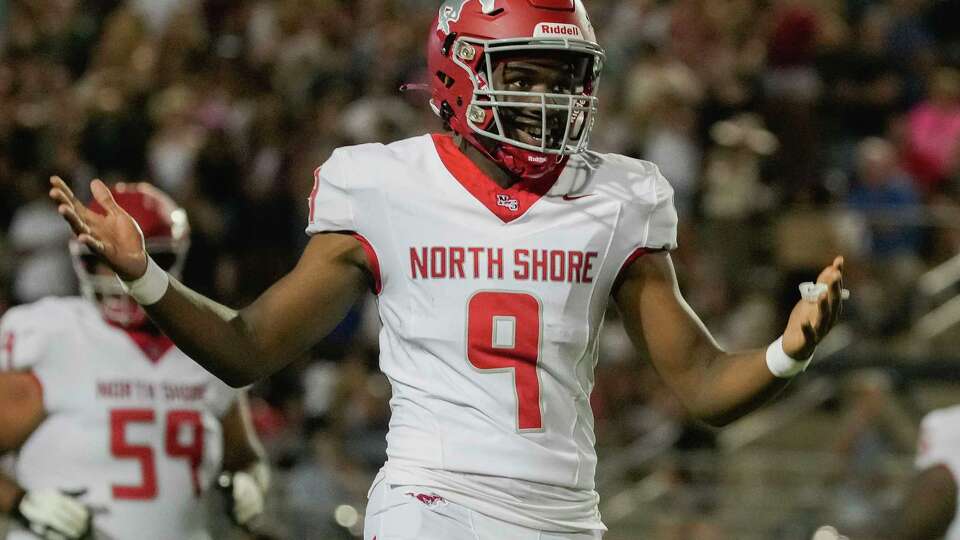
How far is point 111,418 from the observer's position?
445 cm

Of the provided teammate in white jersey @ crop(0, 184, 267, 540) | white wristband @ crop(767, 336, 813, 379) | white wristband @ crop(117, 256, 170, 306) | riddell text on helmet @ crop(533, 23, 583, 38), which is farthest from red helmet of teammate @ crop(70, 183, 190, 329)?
white wristband @ crop(767, 336, 813, 379)

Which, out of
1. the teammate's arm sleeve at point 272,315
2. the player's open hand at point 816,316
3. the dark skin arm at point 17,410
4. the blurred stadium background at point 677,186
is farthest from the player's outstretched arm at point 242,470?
the blurred stadium background at point 677,186

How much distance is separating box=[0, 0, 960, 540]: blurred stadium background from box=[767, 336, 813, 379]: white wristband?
4578mm

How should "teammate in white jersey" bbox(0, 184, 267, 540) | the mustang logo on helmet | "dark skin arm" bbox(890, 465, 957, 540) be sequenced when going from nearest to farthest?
the mustang logo on helmet, "dark skin arm" bbox(890, 465, 957, 540), "teammate in white jersey" bbox(0, 184, 267, 540)

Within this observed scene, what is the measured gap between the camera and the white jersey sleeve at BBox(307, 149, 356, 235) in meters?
3.19

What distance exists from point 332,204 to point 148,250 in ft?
4.96

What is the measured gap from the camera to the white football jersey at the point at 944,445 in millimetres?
3986

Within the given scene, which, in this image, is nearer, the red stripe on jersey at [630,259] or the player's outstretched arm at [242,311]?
the player's outstretched arm at [242,311]

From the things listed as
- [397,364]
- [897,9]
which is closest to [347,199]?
[397,364]

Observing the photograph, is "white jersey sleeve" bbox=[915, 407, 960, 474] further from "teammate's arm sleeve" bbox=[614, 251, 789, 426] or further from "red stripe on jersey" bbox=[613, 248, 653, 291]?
"red stripe on jersey" bbox=[613, 248, 653, 291]

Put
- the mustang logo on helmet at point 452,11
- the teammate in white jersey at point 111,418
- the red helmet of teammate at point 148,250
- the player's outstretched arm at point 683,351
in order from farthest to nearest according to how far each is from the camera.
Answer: the red helmet of teammate at point 148,250 < the teammate in white jersey at point 111,418 < the mustang logo on helmet at point 452,11 < the player's outstretched arm at point 683,351

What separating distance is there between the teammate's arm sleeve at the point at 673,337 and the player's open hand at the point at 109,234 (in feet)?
3.16

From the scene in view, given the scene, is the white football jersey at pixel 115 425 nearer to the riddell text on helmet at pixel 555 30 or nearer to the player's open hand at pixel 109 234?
the player's open hand at pixel 109 234

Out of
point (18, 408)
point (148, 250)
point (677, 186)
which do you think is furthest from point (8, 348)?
point (677, 186)
